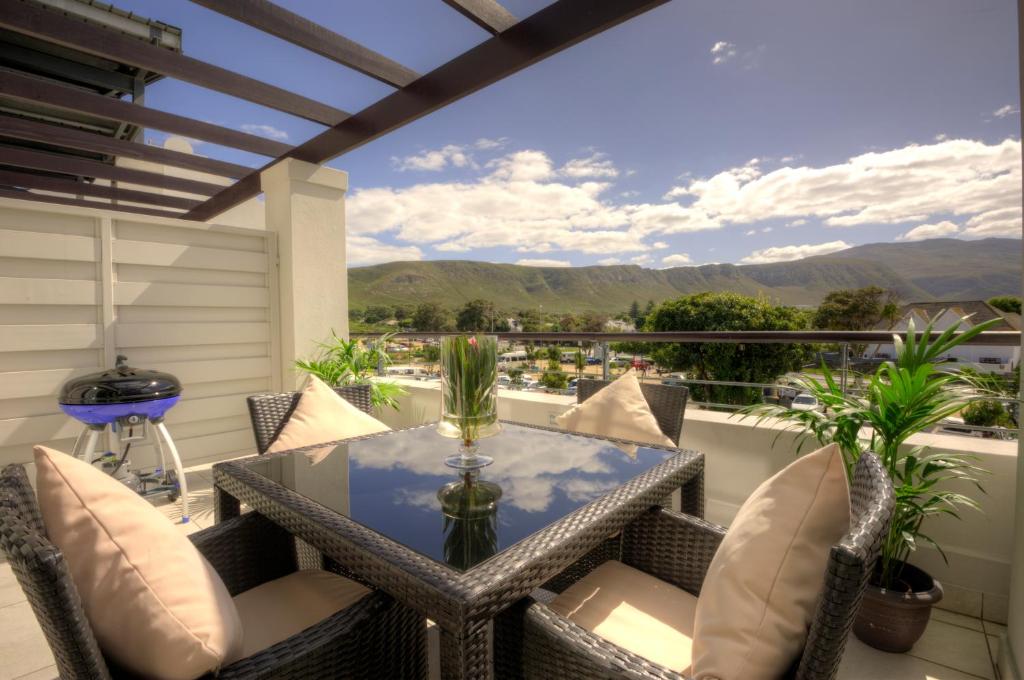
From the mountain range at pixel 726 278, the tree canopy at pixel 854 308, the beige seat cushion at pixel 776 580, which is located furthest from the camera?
the tree canopy at pixel 854 308

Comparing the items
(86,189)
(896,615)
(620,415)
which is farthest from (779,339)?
(86,189)

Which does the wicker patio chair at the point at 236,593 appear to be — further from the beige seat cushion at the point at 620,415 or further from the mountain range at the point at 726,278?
the mountain range at the point at 726,278

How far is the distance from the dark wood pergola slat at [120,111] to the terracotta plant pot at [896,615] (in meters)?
4.25

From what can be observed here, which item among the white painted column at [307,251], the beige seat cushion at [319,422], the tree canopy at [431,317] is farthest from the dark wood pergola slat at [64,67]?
the beige seat cushion at [319,422]

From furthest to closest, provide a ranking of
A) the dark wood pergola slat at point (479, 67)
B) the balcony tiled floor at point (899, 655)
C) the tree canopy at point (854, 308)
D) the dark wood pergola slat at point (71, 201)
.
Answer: the tree canopy at point (854, 308) → the dark wood pergola slat at point (71, 201) → the dark wood pergola slat at point (479, 67) → the balcony tiled floor at point (899, 655)

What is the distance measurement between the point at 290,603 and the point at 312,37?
2.53 meters

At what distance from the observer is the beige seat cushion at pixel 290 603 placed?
3.62 feet

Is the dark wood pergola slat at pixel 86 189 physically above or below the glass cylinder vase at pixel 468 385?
above

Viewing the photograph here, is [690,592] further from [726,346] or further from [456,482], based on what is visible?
[726,346]

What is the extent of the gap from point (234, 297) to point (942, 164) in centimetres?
5571

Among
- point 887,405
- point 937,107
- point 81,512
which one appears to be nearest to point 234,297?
point 81,512

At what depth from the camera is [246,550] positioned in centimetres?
→ 136

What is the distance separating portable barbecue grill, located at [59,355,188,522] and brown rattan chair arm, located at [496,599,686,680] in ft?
7.92

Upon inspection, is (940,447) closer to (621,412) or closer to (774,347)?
(621,412)
